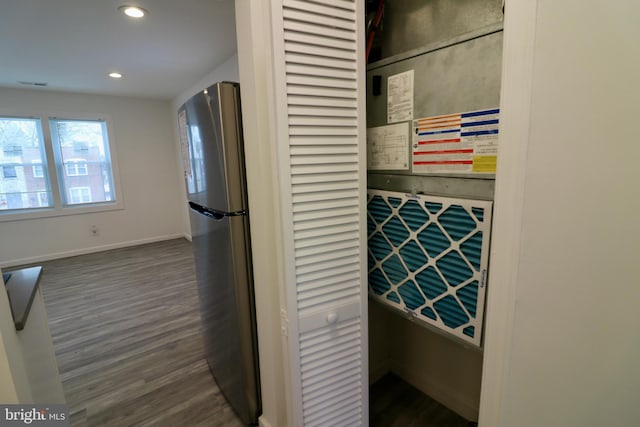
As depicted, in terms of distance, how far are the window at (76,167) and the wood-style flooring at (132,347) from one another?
A: 1.50 metres

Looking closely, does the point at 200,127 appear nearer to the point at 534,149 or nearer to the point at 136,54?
the point at 534,149

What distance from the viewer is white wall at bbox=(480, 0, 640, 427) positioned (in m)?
0.52

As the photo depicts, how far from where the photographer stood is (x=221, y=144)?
136cm

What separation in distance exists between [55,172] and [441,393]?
18.4ft

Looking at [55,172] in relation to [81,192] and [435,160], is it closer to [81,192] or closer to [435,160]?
[81,192]

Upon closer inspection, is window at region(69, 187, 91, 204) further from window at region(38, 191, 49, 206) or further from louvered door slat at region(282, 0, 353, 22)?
louvered door slat at region(282, 0, 353, 22)

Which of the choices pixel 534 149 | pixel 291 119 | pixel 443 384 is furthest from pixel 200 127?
pixel 443 384

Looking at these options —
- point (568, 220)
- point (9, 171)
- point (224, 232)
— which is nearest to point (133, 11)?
point (224, 232)

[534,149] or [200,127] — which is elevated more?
[200,127]

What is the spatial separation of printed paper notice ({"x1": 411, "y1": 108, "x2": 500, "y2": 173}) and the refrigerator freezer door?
790 mm

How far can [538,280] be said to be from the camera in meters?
0.62

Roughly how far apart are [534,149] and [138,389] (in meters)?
2.42

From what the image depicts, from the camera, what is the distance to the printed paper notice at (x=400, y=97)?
44.3 inches

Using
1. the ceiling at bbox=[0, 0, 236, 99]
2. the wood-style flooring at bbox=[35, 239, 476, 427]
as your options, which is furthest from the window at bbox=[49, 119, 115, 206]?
the wood-style flooring at bbox=[35, 239, 476, 427]
